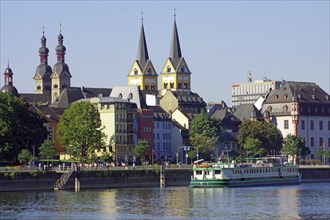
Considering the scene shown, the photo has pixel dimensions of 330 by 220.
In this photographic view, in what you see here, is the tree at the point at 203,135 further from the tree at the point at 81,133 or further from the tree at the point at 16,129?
the tree at the point at 16,129

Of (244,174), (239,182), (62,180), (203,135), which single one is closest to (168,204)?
(62,180)

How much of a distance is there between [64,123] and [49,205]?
58.9 m

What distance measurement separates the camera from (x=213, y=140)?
196 metres

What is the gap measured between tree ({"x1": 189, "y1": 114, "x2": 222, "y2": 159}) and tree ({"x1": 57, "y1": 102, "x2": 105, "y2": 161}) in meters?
26.9

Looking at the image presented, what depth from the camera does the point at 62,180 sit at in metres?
138

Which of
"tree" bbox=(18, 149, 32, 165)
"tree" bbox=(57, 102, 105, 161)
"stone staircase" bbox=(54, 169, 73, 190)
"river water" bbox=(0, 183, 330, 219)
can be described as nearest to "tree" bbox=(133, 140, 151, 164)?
"tree" bbox=(57, 102, 105, 161)

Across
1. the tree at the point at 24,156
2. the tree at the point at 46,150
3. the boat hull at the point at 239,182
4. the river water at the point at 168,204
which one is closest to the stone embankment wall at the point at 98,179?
the river water at the point at 168,204

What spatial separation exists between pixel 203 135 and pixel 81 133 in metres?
34.5

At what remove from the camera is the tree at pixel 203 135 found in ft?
631

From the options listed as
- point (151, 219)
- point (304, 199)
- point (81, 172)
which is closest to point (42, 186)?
point (81, 172)

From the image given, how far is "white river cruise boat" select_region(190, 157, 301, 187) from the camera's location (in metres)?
149

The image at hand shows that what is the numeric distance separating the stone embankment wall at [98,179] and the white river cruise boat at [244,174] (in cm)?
327

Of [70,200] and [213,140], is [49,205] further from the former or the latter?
→ [213,140]

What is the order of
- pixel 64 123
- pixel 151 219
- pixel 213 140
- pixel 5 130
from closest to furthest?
pixel 151 219 → pixel 5 130 → pixel 64 123 → pixel 213 140
